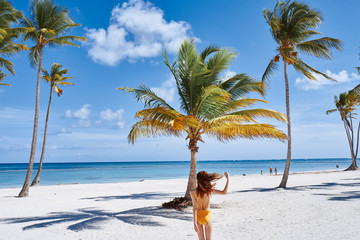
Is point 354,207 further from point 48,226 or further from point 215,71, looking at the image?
point 48,226

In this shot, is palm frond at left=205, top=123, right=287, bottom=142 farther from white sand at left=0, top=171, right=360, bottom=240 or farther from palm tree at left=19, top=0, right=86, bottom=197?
palm tree at left=19, top=0, right=86, bottom=197

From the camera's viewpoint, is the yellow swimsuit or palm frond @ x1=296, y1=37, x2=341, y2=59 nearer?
the yellow swimsuit

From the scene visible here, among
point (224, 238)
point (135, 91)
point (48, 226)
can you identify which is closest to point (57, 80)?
point (135, 91)

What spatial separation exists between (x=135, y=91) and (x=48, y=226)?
4.88 meters

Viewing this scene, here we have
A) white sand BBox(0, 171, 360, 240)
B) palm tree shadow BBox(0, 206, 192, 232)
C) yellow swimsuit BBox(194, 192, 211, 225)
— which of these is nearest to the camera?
yellow swimsuit BBox(194, 192, 211, 225)

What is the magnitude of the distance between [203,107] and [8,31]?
35.7ft

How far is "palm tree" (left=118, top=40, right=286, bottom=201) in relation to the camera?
28.2 feet

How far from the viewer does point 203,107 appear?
9.16 metres

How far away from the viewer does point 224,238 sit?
578cm

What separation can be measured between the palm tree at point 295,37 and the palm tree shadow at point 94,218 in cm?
869

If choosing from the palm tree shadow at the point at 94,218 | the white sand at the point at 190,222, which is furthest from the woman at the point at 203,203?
the palm tree shadow at the point at 94,218

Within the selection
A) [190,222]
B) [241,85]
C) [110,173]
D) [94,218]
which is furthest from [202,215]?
[110,173]

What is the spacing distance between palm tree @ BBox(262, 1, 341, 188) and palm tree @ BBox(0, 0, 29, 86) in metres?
13.1

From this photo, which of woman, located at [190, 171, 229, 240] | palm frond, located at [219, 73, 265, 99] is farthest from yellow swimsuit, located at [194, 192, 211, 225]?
palm frond, located at [219, 73, 265, 99]
